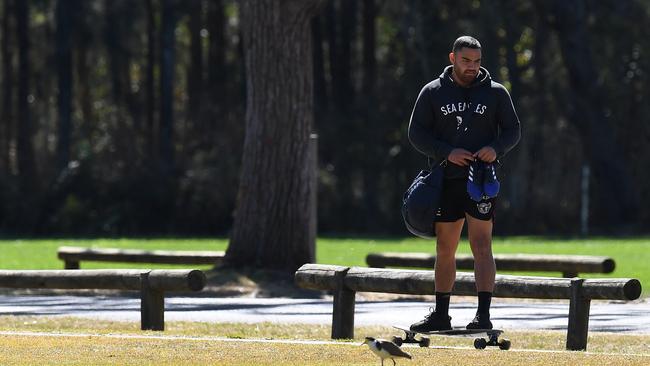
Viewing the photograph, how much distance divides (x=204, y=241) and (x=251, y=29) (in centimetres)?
1516

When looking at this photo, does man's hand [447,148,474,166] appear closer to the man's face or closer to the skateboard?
the man's face

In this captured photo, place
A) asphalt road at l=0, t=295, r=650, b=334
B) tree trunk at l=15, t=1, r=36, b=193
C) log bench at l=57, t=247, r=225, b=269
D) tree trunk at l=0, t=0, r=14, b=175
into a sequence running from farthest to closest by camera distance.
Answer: tree trunk at l=0, t=0, r=14, b=175 → tree trunk at l=15, t=1, r=36, b=193 → log bench at l=57, t=247, r=225, b=269 → asphalt road at l=0, t=295, r=650, b=334

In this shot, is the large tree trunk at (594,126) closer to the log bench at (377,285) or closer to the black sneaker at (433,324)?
the log bench at (377,285)

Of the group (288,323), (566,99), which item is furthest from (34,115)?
(288,323)

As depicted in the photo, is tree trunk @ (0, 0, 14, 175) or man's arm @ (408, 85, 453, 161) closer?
man's arm @ (408, 85, 453, 161)

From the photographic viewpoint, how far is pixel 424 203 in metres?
11.0

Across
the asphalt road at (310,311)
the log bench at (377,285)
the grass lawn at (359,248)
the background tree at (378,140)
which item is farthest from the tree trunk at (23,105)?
the log bench at (377,285)

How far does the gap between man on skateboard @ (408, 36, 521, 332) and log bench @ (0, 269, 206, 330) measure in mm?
2954

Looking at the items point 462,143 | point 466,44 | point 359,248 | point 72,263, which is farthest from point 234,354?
point 359,248

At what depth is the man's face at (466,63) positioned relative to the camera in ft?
36.1

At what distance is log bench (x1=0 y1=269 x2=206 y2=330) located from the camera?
44.4 feet

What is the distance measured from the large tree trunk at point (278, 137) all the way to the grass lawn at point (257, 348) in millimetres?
6633

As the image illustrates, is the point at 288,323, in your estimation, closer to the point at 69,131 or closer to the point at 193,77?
the point at 69,131

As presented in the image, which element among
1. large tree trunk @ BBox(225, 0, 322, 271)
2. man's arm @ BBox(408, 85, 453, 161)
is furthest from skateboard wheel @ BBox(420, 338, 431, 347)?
large tree trunk @ BBox(225, 0, 322, 271)
